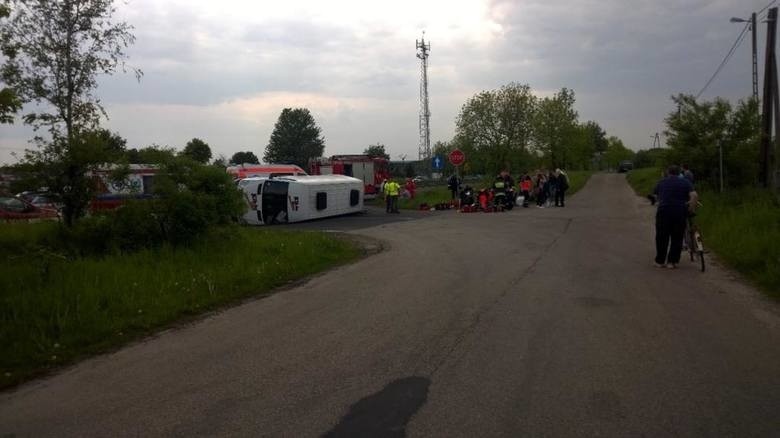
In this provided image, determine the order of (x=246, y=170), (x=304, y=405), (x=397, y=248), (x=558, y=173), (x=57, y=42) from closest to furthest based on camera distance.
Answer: (x=304, y=405) < (x=397, y=248) < (x=57, y=42) < (x=558, y=173) < (x=246, y=170)

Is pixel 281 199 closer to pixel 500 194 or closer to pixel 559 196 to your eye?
pixel 500 194

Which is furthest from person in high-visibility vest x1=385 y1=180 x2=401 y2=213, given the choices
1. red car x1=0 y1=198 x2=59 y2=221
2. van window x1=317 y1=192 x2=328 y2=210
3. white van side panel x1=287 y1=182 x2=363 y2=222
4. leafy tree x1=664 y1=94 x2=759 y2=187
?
red car x1=0 y1=198 x2=59 y2=221

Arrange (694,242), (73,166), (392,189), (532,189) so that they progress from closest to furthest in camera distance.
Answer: (73,166) → (694,242) → (392,189) → (532,189)

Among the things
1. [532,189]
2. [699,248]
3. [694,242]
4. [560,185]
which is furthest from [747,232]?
[532,189]

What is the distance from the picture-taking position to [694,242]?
1206 centimetres

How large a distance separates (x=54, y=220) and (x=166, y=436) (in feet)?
31.0

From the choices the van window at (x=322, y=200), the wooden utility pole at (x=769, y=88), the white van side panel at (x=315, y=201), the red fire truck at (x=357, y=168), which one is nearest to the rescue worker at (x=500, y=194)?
the white van side panel at (x=315, y=201)

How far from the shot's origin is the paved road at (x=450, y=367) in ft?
15.9

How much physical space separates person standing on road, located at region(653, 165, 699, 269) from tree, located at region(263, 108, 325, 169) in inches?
3728

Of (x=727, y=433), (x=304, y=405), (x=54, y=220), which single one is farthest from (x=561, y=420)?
(x=54, y=220)

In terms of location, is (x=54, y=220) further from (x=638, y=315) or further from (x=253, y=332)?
(x=638, y=315)

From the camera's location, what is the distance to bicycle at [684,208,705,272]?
38.4ft

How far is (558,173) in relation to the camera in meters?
29.6

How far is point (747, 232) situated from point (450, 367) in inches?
397
